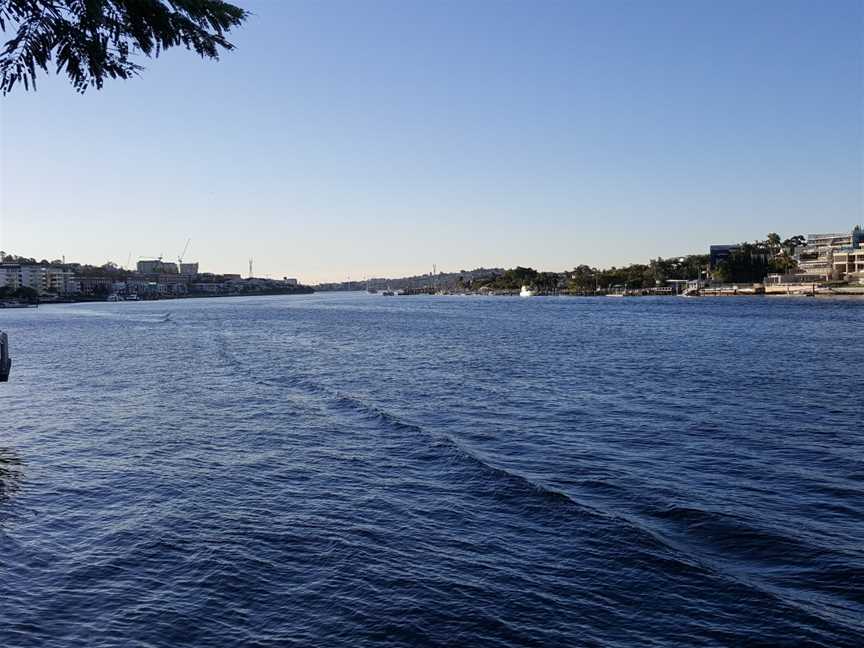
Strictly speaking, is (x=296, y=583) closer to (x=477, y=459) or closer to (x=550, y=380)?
(x=477, y=459)

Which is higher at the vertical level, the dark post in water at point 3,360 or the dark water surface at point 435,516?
the dark post in water at point 3,360

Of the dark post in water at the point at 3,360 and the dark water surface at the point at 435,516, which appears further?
the dark post in water at the point at 3,360

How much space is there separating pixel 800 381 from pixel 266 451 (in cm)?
2689

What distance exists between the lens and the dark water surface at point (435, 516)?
1047 centimetres

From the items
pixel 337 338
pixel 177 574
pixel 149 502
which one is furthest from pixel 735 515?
pixel 337 338

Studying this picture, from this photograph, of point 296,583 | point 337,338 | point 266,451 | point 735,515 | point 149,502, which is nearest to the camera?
point 296,583

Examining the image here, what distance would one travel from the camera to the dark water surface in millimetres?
10469

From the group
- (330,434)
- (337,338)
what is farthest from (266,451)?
(337,338)

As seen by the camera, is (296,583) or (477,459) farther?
(477,459)

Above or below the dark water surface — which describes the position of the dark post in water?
above

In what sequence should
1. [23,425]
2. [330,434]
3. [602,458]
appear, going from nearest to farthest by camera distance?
[602,458]
[330,434]
[23,425]

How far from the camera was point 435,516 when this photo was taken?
49.1 feet

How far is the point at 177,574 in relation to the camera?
12086mm

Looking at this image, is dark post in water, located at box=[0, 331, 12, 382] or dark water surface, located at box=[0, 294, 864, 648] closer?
dark water surface, located at box=[0, 294, 864, 648]
